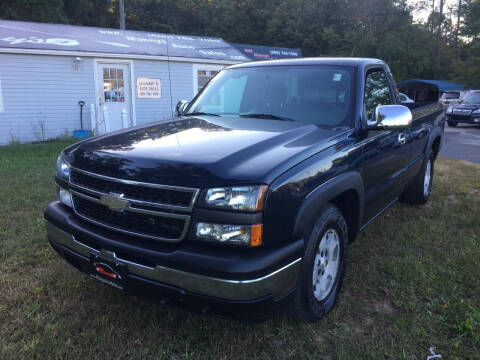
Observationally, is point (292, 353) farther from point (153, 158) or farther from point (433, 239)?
point (433, 239)

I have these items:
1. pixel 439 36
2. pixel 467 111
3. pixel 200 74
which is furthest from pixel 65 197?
pixel 439 36

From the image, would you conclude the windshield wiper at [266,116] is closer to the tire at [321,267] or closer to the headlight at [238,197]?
the tire at [321,267]

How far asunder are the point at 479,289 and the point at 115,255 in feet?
9.26

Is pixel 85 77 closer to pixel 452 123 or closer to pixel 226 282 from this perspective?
pixel 226 282

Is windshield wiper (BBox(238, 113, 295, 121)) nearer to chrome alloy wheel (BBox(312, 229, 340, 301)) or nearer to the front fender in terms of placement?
the front fender

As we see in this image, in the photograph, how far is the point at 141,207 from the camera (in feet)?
7.27

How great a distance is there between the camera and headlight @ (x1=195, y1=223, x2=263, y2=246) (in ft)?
6.67

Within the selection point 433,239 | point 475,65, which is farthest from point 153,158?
point 475,65

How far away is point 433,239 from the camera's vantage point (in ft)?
13.6

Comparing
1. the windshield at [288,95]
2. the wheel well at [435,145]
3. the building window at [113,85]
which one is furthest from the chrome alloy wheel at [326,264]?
the building window at [113,85]

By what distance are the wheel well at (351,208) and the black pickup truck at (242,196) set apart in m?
0.01

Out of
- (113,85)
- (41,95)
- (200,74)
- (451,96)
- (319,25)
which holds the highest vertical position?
(319,25)

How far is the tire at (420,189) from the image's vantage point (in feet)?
16.6

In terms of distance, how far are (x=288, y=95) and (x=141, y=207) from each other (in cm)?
182
